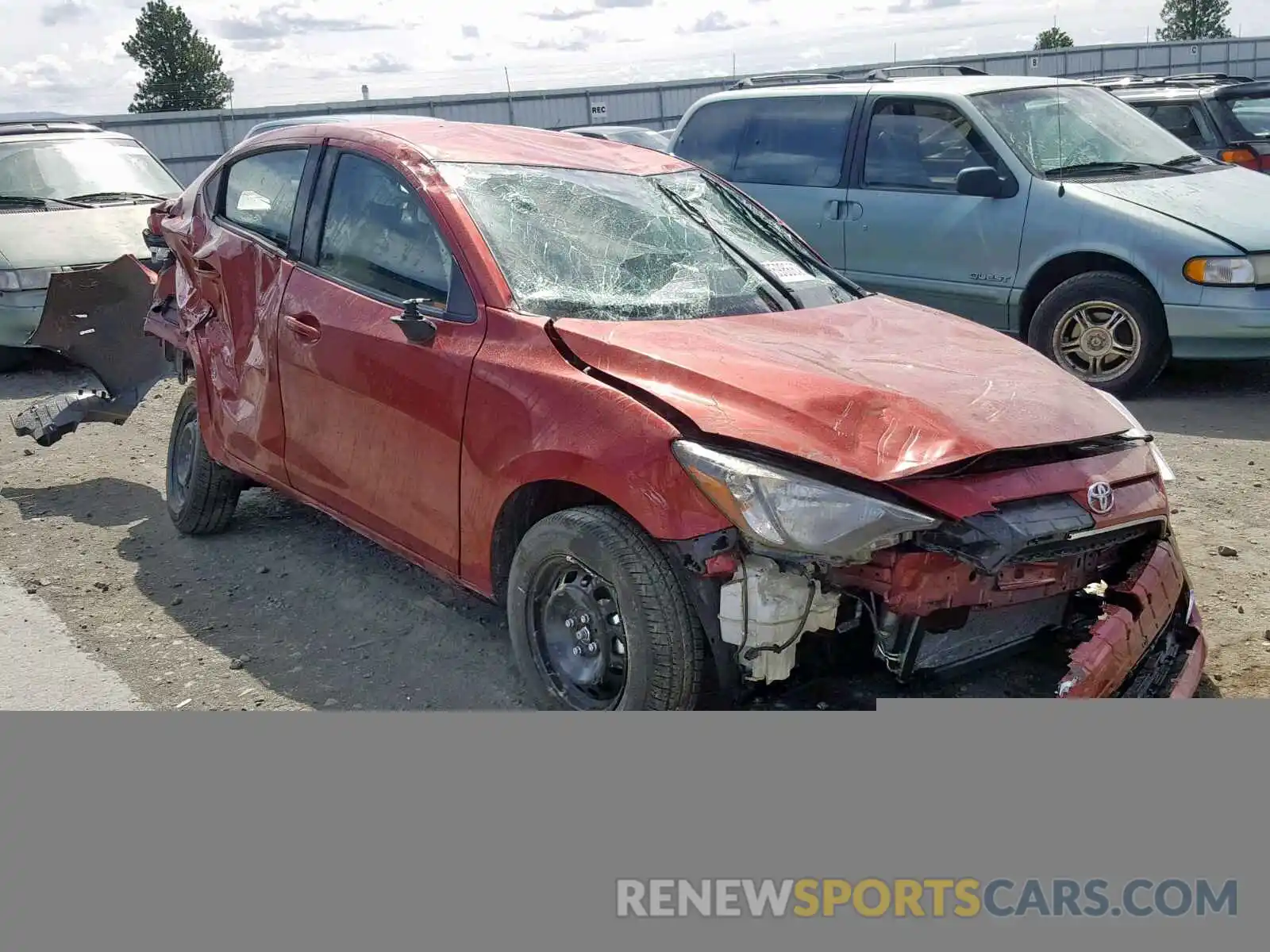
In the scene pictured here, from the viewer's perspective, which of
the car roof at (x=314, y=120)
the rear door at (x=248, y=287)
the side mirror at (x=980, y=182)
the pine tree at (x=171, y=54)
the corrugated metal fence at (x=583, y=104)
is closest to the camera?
the rear door at (x=248, y=287)

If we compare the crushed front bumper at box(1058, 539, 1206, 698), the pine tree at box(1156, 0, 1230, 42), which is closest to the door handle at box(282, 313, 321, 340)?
the crushed front bumper at box(1058, 539, 1206, 698)

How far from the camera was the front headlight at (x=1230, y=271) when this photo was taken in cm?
671

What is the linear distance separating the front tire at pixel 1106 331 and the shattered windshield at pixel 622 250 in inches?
127

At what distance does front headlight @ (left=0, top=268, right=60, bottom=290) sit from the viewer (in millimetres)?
8766

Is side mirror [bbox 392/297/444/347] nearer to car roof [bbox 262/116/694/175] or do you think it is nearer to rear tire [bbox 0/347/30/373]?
car roof [bbox 262/116/694/175]

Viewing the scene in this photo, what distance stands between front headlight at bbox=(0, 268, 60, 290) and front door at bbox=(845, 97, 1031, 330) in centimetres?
568

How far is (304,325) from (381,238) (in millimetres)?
431

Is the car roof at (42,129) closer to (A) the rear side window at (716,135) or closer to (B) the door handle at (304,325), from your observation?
(A) the rear side window at (716,135)

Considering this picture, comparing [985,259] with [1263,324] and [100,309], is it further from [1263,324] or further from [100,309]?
[100,309]

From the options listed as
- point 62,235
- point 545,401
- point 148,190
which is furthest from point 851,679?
point 148,190

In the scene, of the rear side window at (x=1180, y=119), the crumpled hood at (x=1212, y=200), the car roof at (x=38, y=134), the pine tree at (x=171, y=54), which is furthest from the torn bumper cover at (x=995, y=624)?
the pine tree at (x=171, y=54)

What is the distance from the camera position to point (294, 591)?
15.9ft

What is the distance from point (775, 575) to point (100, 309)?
491 centimetres

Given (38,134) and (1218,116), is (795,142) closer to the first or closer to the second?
(1218,116)
